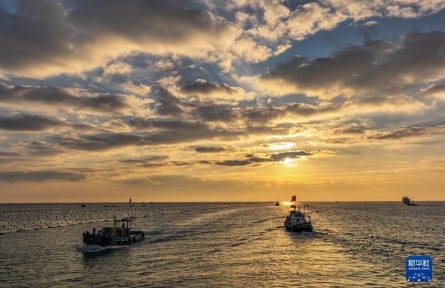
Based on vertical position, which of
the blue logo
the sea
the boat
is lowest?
the sea

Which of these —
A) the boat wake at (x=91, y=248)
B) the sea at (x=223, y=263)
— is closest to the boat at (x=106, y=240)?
the boat wake at (x=91, y=248)

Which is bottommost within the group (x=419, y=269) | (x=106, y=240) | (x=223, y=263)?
(x=223, y=263)

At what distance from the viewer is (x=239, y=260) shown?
68.9m

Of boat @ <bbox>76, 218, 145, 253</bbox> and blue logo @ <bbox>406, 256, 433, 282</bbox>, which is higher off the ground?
blue logo @ <bbox>406, 256, 433, 282</bbox>

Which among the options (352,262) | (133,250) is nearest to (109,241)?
(133,250)

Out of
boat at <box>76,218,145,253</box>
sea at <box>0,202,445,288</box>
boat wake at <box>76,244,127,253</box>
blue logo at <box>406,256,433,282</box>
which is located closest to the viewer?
blue logo at <box>406,256,433,282</box>

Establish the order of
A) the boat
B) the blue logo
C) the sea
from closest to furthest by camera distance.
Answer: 1. the blue logo
2. the sea
3. the boat

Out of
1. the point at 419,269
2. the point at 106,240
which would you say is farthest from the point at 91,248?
Result: the point at 419,269

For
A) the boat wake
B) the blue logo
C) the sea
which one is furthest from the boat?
the blue logo

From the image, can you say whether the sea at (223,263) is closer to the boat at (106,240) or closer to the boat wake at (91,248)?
the boat wake at (91,248)

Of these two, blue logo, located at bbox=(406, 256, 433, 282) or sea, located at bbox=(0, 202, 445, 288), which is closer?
blue logo, located at bbox=(406, 256, 433, 282)

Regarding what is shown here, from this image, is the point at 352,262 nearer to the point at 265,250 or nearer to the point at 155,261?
the point at 265,250

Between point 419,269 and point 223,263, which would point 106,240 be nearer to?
point 223,263

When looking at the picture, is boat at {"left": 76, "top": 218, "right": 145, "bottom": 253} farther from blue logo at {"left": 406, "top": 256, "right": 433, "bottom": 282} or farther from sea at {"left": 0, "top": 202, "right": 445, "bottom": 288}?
blue logo at {"left": 406, "top": 256, "right": 433, "bottom": 282}
